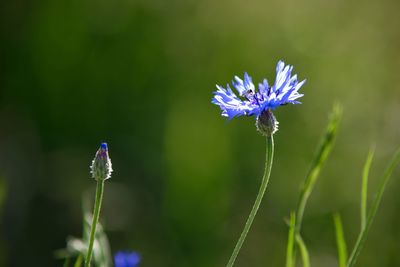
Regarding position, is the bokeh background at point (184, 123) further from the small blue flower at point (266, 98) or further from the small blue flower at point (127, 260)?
the small blue flower at point (266, 98)

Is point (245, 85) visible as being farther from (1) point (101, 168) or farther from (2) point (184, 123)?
(2) point (184, 123)

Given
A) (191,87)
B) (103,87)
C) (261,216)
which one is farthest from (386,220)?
(103,87)

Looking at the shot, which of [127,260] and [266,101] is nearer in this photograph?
[266,101]

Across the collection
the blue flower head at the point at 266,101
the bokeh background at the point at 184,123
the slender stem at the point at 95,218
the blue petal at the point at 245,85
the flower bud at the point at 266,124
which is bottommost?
the slender stem at the point at 95,218

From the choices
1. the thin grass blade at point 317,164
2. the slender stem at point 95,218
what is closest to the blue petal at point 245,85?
the thin grass blade at point 317,164

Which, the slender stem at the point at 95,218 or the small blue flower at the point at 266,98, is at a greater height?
the small blue flower at the point at 266,98

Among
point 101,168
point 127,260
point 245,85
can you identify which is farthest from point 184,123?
point 101,168

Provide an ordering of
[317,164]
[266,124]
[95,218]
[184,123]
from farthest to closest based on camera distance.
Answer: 1. [184,123]
2. [317,164]
3. [266,124]
4. [95,218]

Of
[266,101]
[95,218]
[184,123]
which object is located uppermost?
[184,123]
